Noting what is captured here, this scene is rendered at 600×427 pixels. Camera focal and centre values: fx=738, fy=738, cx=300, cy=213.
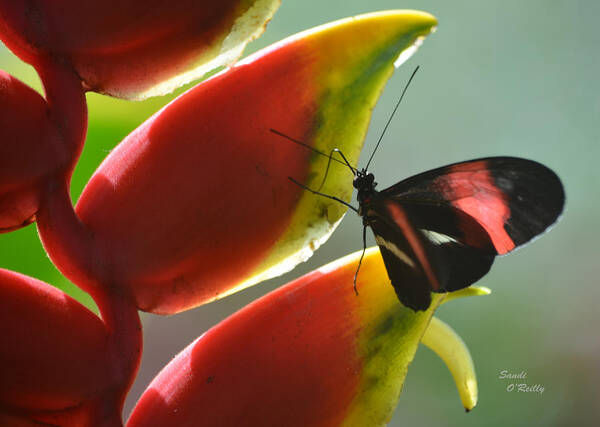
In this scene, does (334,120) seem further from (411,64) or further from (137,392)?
(411,64)

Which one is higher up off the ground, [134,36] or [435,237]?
[134,36]

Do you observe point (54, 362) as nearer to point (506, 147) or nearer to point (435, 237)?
point (435, 237)

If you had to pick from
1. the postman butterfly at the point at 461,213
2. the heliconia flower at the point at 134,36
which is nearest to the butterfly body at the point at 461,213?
the postman butterfly at the point at 461,213

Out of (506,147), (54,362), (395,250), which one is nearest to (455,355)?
(395,250)

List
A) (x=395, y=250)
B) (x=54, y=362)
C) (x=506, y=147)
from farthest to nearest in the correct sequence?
(x=506, y=147) → (x=395, y=250) → (x=54, y=362)

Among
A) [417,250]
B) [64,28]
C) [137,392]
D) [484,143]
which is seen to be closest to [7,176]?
[64,28]

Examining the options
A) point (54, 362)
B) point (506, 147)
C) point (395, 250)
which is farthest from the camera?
point (506, 147)
